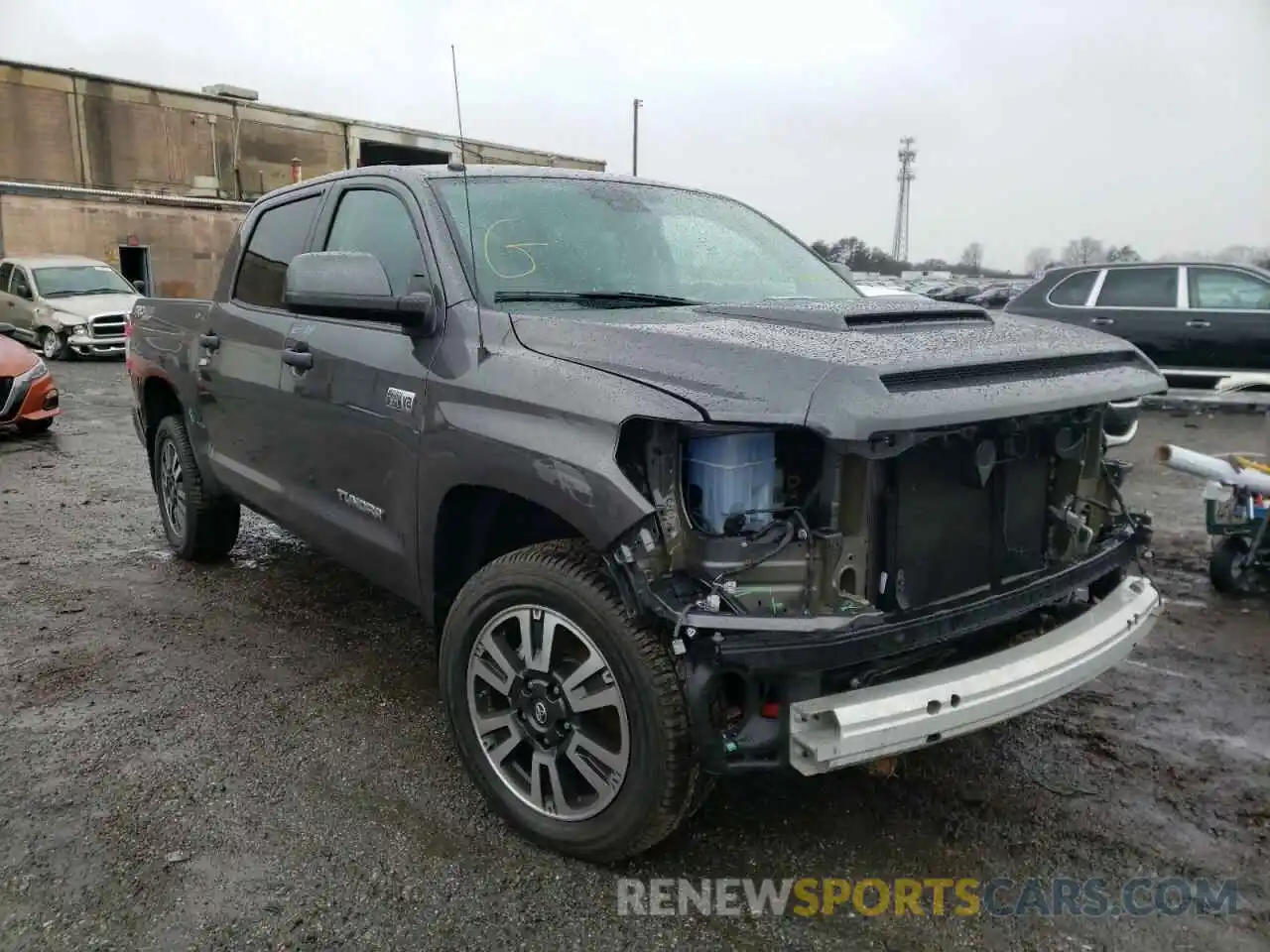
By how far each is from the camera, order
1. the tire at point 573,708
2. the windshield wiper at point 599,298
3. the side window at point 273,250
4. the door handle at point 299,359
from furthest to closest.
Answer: the side window at point 273,250 < the door handle at point 299,359 < the windshield wiper at point 599,298 < the tire at point 573,708

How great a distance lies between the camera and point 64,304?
16.7 meters

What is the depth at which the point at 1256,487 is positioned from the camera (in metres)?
4.56

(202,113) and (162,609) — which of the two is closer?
(162,609)

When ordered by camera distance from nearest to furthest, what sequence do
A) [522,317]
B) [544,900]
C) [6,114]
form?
[544,900]
[522,317]
[6,114]

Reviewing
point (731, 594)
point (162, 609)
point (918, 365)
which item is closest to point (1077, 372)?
point (918, 365)

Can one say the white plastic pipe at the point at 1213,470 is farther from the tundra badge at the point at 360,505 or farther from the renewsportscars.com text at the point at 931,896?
the tundra badge at the point at 360,505

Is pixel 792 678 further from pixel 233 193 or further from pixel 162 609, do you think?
pixel 233 193

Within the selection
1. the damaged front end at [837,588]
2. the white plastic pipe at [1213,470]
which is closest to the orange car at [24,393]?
the damaged front end at [837,588]

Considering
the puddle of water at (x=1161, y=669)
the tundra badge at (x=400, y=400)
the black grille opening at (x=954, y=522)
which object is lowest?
→ the puddle of water at (x=1161, y=669)

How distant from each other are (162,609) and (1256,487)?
5.18m

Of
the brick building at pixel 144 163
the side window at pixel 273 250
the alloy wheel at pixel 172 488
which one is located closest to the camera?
the side window at pixel 273 250

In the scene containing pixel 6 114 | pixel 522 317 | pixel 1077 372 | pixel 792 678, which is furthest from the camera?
pixel 6 114

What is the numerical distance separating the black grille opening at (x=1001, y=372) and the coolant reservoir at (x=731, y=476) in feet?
1.15

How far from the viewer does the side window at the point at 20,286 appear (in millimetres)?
17078
